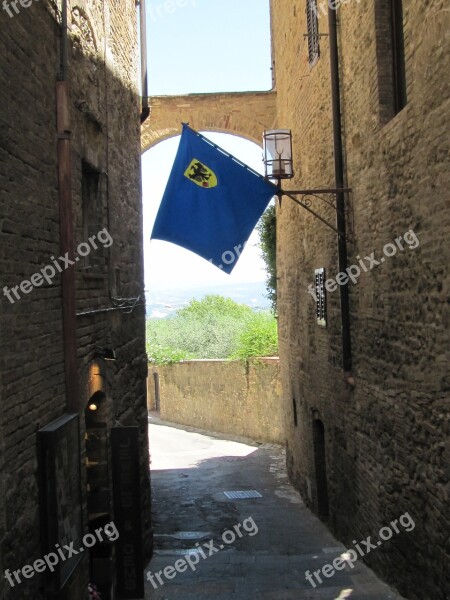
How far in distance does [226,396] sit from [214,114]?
9944mm

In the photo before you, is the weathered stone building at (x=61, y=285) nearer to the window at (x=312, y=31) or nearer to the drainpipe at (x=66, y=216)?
the drainpipe at (x=66, y=216)

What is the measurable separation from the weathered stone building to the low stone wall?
491 inches

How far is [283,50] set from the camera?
13031mm

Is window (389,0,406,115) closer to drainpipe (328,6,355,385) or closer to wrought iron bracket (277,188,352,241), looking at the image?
wrought iron bracket (277,188,352,241)

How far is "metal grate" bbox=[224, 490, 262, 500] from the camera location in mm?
13078

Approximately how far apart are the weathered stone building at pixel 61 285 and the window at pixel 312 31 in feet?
9.67

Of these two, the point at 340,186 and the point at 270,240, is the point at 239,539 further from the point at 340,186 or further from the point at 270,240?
the point at 270,240

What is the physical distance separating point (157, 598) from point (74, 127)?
4.98m

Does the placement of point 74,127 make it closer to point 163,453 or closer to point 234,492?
point 234,492

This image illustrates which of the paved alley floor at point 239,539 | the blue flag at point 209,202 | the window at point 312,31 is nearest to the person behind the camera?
the paved alley floor at point 239,539

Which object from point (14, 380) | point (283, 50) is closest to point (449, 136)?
point (14, 380)

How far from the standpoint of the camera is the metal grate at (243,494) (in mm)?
13078

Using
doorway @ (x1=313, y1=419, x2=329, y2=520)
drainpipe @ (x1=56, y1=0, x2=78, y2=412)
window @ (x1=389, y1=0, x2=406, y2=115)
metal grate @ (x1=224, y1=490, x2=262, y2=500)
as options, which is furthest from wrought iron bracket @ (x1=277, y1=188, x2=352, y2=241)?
metal grate @ (x1=224, y1=490, x2=262, y2=500)

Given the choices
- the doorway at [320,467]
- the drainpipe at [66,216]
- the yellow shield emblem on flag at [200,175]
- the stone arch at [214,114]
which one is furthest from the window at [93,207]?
the stone arch at [214,114]
